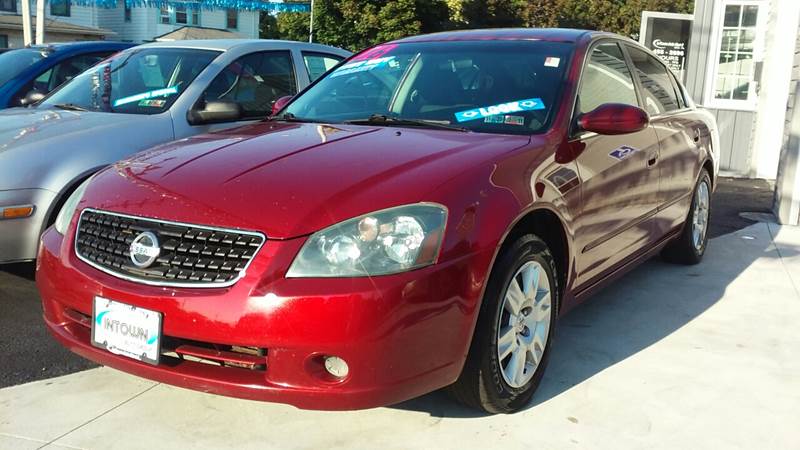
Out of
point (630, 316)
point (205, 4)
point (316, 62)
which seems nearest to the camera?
point (630, 316)

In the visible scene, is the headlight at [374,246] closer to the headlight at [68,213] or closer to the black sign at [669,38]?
the headlight at [68,213]

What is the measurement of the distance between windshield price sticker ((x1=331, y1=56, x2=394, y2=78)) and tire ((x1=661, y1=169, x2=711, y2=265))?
2411 millimetres

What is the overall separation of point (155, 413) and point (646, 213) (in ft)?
8.94

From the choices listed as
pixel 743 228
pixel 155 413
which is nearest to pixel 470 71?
pixel 155 413

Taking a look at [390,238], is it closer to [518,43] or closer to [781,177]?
[518,43]

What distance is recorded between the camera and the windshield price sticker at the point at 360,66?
4184 millimetres

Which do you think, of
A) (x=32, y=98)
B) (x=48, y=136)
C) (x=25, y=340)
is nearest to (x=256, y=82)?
(x=48, y=136)

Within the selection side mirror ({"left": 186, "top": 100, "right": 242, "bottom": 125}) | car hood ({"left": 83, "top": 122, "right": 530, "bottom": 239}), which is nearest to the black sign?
side mirror ({"left": 186, "top": 100, "right": 242, "bottom": 125})

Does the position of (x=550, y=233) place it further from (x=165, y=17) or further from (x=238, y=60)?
(x=165, y=17)

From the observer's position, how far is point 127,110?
5230mm

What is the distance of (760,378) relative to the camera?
3.57 meters

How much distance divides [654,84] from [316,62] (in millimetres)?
2864

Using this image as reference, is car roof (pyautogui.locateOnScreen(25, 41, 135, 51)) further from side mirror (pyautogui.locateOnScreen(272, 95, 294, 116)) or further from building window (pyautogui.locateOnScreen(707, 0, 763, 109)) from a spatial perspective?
building window (pyautogui.locateOnScreen(707, 0, 763, 109))

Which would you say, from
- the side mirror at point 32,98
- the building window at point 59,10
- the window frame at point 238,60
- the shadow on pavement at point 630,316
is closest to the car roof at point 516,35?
the window frame at point 238,60
